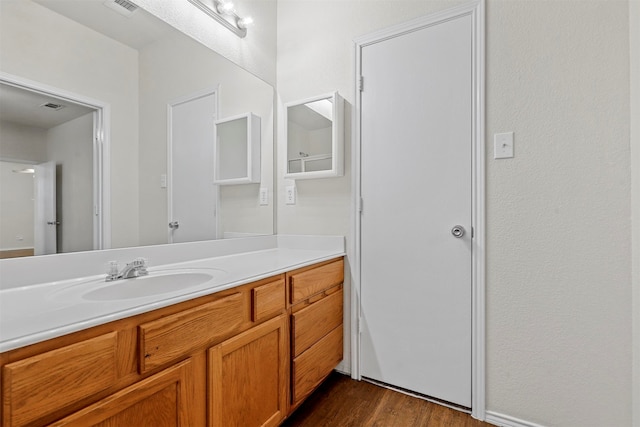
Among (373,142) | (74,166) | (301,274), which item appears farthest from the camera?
(373,142)

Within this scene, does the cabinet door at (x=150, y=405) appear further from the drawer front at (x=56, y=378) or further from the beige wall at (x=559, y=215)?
the beige wall at (x=559, y=215)

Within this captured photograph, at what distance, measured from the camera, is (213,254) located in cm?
171

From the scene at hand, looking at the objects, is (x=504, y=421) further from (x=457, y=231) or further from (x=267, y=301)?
(x=267, y=301)

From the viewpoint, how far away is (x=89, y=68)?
4.02 ft

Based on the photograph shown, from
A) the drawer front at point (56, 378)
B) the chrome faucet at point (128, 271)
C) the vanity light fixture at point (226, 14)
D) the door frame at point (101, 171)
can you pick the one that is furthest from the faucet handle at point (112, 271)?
the vanity light fixture at point (226, 14)

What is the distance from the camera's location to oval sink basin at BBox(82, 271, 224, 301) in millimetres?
1079

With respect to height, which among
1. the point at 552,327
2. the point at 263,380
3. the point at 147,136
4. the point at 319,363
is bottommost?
the point at 319,363

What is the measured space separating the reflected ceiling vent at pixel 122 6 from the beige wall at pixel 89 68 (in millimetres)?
140

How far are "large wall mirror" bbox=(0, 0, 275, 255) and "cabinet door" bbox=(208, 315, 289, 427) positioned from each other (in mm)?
672

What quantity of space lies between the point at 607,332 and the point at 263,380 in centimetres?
144

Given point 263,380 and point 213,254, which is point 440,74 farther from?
point 263,380

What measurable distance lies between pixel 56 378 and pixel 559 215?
1.82 metres

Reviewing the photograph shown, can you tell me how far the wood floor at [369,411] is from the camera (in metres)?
1.50

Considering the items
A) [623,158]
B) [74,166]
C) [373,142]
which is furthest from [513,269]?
[74,166]
